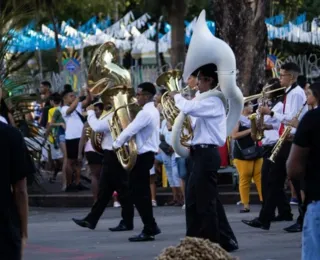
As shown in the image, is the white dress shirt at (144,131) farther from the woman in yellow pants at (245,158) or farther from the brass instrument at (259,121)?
the woman in yellow pants at (245,158)

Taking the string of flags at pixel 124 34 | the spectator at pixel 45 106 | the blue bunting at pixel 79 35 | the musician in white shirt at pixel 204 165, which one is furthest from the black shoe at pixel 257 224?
the string of flags at pixel 124 34

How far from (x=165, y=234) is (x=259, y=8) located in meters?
6.85

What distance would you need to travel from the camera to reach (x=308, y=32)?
114 feet

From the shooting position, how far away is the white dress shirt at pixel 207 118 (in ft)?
33.9

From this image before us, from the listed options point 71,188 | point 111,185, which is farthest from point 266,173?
point 71,188

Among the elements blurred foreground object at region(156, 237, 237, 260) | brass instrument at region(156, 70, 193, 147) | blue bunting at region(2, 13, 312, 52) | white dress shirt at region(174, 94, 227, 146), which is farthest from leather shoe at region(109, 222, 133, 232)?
blue bunting at region(2, 13, 312, 52)

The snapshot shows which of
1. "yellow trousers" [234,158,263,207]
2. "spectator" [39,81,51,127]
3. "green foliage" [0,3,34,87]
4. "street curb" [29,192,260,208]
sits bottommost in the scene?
"street curb" [29,192,260,208]

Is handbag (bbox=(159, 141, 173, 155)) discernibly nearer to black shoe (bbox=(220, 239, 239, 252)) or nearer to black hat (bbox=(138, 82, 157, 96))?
black hat (bbox=(138, 82, 157, 96))

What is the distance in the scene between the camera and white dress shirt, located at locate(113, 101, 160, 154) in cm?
1235

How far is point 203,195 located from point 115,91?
332 cm

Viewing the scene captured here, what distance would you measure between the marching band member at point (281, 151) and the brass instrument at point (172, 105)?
106cm

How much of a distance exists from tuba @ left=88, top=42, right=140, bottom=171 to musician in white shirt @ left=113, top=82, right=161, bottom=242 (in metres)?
0.09

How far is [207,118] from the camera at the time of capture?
1041 cm

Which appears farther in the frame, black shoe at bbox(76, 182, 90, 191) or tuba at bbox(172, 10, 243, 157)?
black shoe at bbox(76, 182, 90, 191)
